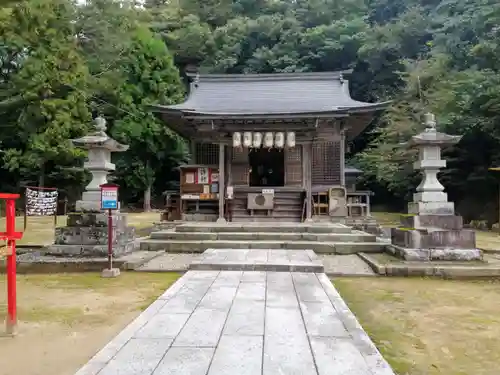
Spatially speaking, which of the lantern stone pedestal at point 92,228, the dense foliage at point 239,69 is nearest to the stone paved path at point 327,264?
the lantern stone pedestal at point 92,228

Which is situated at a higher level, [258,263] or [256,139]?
[256,139]

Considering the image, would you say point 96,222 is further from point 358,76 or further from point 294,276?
point 358,76

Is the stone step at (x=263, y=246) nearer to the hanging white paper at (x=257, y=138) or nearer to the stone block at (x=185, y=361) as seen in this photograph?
the hanging white paper at (x=257, y=138)

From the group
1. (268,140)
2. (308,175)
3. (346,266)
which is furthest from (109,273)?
(308,175)

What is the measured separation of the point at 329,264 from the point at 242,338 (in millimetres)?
4568

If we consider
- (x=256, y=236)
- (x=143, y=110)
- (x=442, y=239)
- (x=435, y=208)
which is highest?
(x=143, y=110)

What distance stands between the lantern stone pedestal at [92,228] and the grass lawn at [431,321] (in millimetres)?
4180

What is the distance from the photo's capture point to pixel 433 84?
1917 centimetres

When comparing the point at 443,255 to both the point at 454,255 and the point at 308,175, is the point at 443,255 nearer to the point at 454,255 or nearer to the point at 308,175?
the point at 454,255

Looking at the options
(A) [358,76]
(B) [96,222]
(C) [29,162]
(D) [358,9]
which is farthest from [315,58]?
(B) [96,222]

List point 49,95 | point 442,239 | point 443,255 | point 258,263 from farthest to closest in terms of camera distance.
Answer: point 49,95
point 442,239
point 443,255
point 258,263

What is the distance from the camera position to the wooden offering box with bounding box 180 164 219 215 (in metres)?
13.2

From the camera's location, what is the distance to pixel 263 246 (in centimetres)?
849

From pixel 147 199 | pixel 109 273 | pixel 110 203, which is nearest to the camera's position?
pixel 109 273
